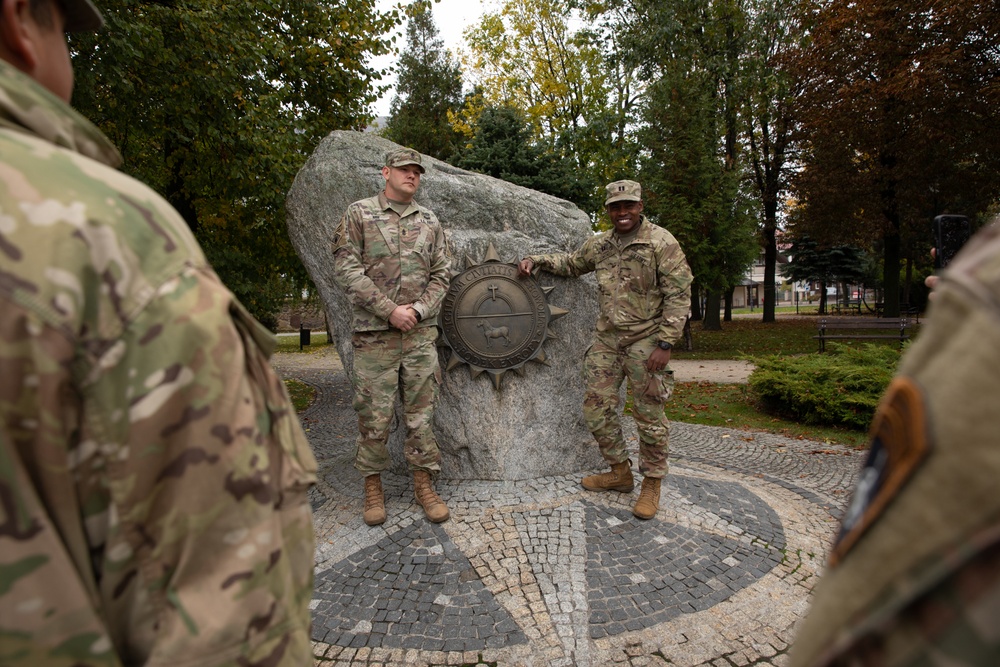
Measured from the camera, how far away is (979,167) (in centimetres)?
1462

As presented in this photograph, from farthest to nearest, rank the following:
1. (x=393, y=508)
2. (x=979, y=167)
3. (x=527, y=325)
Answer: (x=979, y=167) < (x=527, y=325) < (x=393, y=508)

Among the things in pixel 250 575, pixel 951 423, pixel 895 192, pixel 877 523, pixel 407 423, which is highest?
pixel 895 192

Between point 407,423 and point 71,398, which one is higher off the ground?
point 71,398

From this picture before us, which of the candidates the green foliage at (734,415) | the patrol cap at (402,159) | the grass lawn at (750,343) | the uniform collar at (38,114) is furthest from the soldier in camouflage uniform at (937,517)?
the grass lawn at (750,343)

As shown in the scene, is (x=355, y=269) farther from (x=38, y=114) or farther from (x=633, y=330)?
(x=38, y=114)

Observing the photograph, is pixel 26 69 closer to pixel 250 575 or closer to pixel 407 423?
pixel 250 575

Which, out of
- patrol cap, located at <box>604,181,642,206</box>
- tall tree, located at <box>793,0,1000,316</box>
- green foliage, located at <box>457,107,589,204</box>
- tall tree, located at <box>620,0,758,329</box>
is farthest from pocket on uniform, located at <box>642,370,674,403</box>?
tall tree, located at <box>793,0,1000,316</box>

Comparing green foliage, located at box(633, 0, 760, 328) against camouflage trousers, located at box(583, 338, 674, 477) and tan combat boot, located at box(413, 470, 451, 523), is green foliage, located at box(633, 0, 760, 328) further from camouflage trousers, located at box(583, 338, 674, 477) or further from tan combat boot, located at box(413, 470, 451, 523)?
tan combat boot, located at box(413, 470, 451, 523)

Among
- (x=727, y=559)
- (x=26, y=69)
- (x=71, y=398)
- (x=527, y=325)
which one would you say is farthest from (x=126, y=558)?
(x=527, y=325)

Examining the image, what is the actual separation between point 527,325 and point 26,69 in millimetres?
3268

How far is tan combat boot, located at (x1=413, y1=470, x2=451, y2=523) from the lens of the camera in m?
3.40

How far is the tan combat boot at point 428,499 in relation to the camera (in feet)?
11.2

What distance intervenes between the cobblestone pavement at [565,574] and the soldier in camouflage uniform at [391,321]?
0.33 meters

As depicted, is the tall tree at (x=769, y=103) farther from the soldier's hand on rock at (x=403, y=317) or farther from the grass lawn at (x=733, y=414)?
the soldier's hand on rock at (x=403, y=317)
